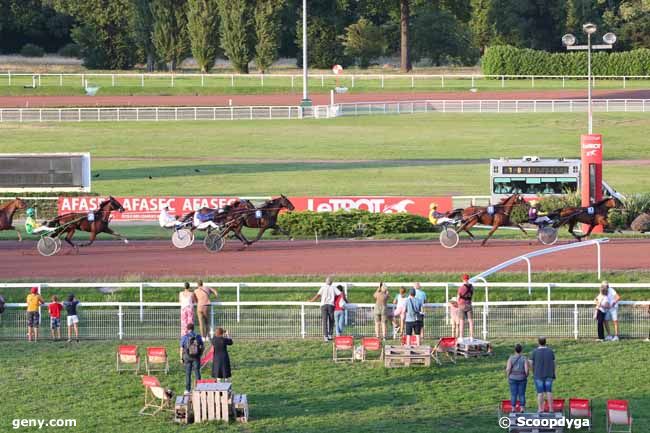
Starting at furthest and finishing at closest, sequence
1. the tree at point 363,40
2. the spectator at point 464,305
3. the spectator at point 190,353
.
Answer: the tree at point 363,40, the spectator at point 464,305, the spectator at point 190,353

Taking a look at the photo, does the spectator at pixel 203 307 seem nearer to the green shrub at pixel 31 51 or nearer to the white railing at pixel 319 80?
the white railing at pixel 319 80

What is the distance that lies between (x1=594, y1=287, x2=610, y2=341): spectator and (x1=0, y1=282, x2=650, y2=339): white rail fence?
0.38m

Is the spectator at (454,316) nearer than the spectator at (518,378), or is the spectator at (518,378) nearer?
the spectator at (518,378)

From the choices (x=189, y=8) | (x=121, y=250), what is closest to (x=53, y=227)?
(x=121, y=250)

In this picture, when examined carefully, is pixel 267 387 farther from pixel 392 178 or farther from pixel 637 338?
pixel 392 178

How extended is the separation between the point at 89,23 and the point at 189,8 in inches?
266

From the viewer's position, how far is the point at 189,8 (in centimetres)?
7875

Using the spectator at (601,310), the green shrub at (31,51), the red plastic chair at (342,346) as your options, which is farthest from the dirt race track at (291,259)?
the green shrub at (31,51)

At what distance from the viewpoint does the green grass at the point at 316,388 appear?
53.4ft

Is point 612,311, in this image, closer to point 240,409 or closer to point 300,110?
point 240,409

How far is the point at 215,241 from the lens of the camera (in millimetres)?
28094

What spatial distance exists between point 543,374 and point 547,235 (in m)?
12.2

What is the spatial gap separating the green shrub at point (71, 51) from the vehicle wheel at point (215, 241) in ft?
194

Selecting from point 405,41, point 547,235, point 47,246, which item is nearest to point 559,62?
point 405,41
